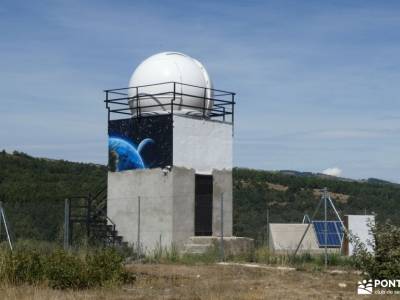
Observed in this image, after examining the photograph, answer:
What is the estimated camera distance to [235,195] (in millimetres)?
55812

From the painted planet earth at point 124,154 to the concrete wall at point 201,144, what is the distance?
1738mm

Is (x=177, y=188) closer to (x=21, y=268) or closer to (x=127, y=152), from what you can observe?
(x=127, y=152)

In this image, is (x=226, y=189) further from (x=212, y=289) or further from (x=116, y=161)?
(x=212, y=289)

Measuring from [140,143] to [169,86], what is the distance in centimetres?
244

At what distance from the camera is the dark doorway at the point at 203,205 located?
95.7 feet

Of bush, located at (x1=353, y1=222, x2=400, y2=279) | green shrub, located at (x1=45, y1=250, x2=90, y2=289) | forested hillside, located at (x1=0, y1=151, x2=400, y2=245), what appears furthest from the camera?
forested hillside, located at (x1=0, y1=151, x2=400, y2=245)

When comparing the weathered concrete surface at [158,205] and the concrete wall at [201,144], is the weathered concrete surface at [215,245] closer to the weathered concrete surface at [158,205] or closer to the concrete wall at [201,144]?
the weathered concrete surface at [158,205]

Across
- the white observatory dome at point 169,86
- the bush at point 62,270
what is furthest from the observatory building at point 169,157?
the bush at point 62,270

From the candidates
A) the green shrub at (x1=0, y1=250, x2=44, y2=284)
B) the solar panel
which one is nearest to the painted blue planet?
the solar panel

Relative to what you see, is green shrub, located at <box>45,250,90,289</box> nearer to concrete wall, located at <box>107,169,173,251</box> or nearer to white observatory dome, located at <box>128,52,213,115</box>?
concrete wall, located at <box>107,169,173,251</box>

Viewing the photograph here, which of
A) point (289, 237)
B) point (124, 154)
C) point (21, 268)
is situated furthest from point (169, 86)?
point (21, 268)

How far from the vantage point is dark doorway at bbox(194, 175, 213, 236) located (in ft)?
95.7

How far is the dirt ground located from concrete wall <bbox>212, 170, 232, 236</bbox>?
7.46 meters

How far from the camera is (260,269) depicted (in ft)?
70.3
